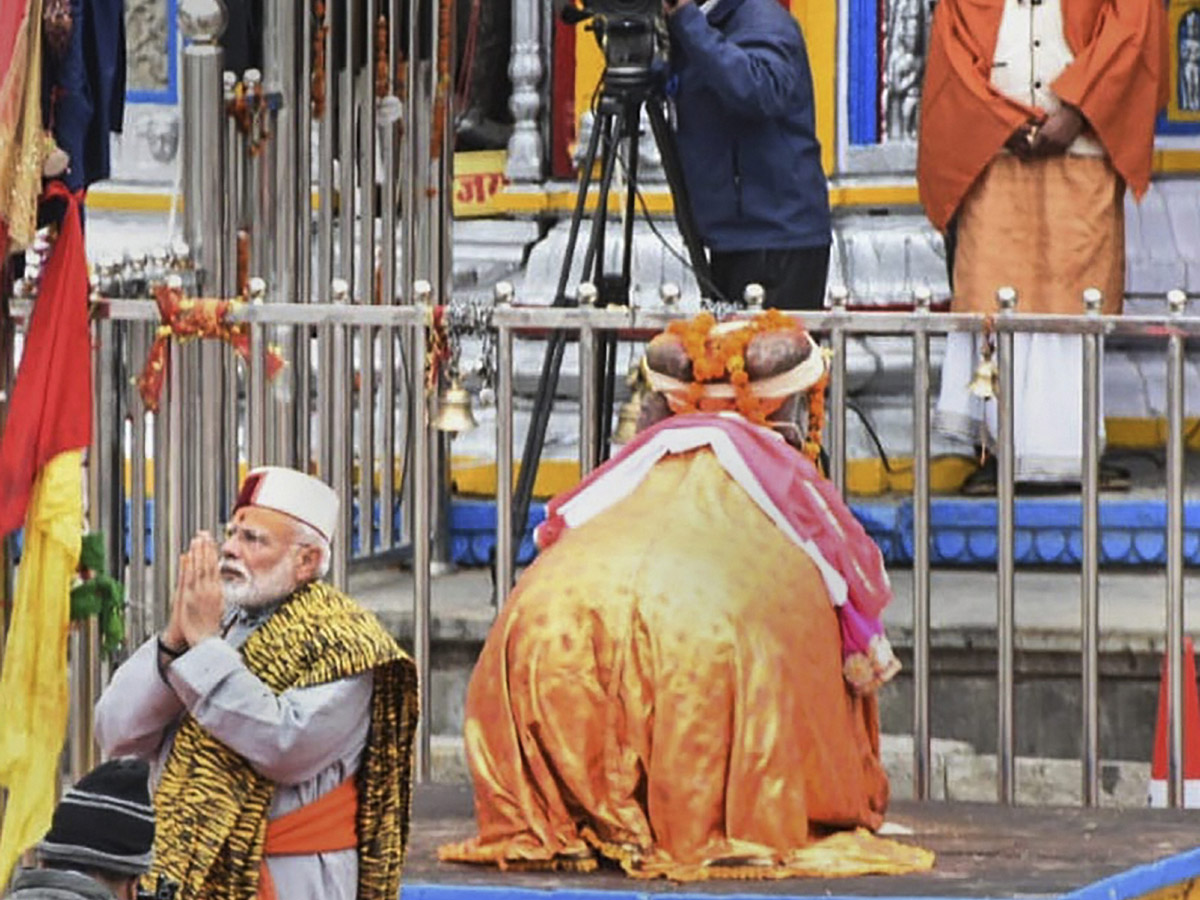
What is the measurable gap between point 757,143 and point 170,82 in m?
2.94

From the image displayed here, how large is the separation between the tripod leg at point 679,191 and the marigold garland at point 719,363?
169cm

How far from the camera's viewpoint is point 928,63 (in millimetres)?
11906

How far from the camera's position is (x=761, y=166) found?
36.0 feet

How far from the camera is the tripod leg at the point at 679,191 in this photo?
10258 mm

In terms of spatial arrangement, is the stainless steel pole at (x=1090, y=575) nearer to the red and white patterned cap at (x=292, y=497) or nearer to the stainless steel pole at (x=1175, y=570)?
the stainless steel pole at (x=1175, y=570)

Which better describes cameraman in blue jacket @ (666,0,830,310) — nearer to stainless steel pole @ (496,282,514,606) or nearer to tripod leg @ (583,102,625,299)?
tripod leg @ (583,102,625,299)

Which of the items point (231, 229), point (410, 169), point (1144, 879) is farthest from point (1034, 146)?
point (1144, 879)

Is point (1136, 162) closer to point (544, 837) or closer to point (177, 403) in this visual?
point (177, 403)

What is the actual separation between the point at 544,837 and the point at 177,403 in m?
1.67

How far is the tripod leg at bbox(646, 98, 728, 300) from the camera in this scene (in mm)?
10258

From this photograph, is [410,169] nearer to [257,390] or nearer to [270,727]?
[257,390]

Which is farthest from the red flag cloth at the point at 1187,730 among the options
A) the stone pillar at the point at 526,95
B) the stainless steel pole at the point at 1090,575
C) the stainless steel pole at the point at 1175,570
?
the stone pillar at the point at 526,95

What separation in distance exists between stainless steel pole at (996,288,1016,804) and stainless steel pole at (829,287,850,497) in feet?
1.11

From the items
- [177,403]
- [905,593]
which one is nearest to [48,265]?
[177,403]
